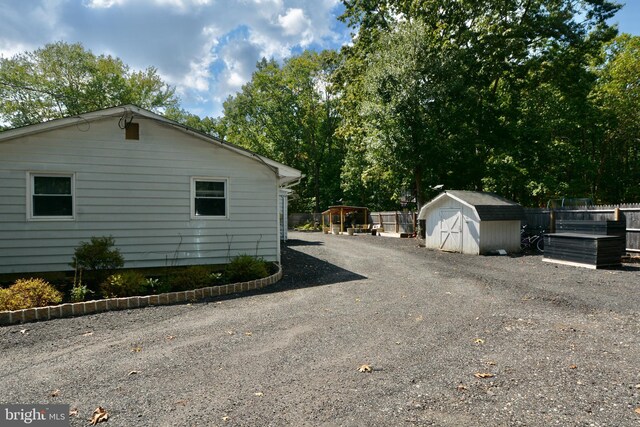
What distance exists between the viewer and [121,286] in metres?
6.75

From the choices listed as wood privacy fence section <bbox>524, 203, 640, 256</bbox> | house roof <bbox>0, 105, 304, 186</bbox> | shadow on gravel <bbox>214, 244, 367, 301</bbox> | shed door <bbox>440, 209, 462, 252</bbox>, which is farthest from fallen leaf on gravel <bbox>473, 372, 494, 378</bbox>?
wood privacy fence section <bbox>524, 203, 640, 256</bbox>

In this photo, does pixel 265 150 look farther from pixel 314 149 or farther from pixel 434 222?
pixel 434 222

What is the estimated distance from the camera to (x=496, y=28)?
19969 millimetres

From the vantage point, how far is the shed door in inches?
586

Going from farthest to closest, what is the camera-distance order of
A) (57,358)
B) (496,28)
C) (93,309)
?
(496,28) → (93,309) → (57,358)

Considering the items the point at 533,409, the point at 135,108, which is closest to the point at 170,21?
the point at 135,108

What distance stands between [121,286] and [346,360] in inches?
198

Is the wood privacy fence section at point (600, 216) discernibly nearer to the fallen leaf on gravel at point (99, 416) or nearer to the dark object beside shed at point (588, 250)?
the dark object beside shed at point (588, 250)

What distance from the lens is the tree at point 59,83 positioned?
28641 millimetres

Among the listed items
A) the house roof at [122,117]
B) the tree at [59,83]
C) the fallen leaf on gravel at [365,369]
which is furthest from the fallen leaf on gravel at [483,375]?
the tree at [59,83]

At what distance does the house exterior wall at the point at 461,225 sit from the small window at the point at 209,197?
32.6 feet

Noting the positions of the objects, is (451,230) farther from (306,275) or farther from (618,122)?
(618,122)

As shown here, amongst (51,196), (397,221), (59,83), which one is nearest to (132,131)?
(51,196)

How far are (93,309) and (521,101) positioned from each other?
26.9 m
